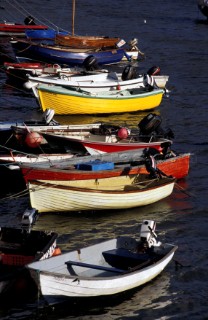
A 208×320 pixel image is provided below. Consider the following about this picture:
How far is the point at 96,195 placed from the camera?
27.7 metres

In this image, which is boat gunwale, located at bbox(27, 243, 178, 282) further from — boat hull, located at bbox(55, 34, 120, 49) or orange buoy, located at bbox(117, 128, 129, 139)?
boat hull, located at bbox(55, 34, 120, 49)

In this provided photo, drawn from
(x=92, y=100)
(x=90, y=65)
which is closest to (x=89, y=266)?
(x=92, y=100)

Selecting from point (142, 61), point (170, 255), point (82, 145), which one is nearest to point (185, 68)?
point (142, 61)

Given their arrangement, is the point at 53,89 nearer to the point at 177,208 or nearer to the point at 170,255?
the point at 177,208

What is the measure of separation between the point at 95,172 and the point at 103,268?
7150 mm

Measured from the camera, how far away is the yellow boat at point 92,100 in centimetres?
3988

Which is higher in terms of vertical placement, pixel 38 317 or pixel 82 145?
pixel 82 145

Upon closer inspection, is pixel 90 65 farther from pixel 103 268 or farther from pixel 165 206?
pixel 103 268

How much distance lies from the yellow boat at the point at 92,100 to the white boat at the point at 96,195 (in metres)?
11.4

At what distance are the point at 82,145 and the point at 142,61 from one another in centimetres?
2331

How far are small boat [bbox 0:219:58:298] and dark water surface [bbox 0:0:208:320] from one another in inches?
21.0

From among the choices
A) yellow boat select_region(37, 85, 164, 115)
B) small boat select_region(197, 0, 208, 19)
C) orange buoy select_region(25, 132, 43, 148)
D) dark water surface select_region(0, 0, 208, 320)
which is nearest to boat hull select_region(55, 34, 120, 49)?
dark water surface select_region(0, 0, 208, 320)

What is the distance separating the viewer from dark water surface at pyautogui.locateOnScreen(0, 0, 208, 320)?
2230cm

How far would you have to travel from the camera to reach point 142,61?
54344 mm
